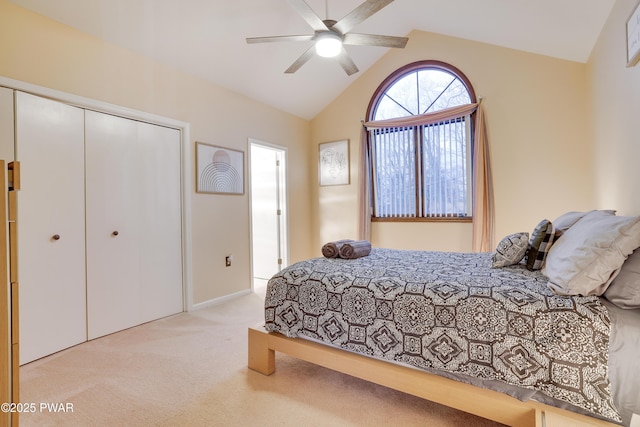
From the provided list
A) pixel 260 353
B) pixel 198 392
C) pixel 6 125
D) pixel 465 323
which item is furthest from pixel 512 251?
pixel 6 125

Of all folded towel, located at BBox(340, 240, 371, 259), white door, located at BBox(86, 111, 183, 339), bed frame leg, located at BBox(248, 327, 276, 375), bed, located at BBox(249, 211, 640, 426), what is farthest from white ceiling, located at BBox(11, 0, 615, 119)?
bed frame leg, located at BBox(248, 327, 276, 375)

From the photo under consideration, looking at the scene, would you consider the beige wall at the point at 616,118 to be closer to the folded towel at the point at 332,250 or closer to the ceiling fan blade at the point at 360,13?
the ceiling fan blade at the point at 360,13

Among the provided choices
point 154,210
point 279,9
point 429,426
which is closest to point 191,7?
point 279,9

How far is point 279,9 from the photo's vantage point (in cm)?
293

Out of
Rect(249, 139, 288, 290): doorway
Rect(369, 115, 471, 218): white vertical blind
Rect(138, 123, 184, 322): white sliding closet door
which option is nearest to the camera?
Rect(138, 123, 184, 322): white sliding closet door

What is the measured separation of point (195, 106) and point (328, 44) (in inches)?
70.4

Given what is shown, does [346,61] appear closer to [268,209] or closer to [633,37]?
[633,37]

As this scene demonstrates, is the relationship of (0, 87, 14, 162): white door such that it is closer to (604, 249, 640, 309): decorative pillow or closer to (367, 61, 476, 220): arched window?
(604, 249, 640, 309): decorative pillow

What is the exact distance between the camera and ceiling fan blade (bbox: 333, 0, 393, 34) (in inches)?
75.9

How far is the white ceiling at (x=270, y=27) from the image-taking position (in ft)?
8.07

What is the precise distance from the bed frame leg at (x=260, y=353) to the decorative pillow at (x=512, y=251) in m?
1.54

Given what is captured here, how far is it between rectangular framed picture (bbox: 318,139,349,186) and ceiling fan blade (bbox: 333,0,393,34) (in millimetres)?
2394

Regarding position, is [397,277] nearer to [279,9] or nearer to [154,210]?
[154,210]

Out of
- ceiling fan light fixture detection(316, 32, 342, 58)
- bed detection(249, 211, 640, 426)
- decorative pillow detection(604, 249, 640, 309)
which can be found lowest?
bed detection(249, 211, 640, 426)
